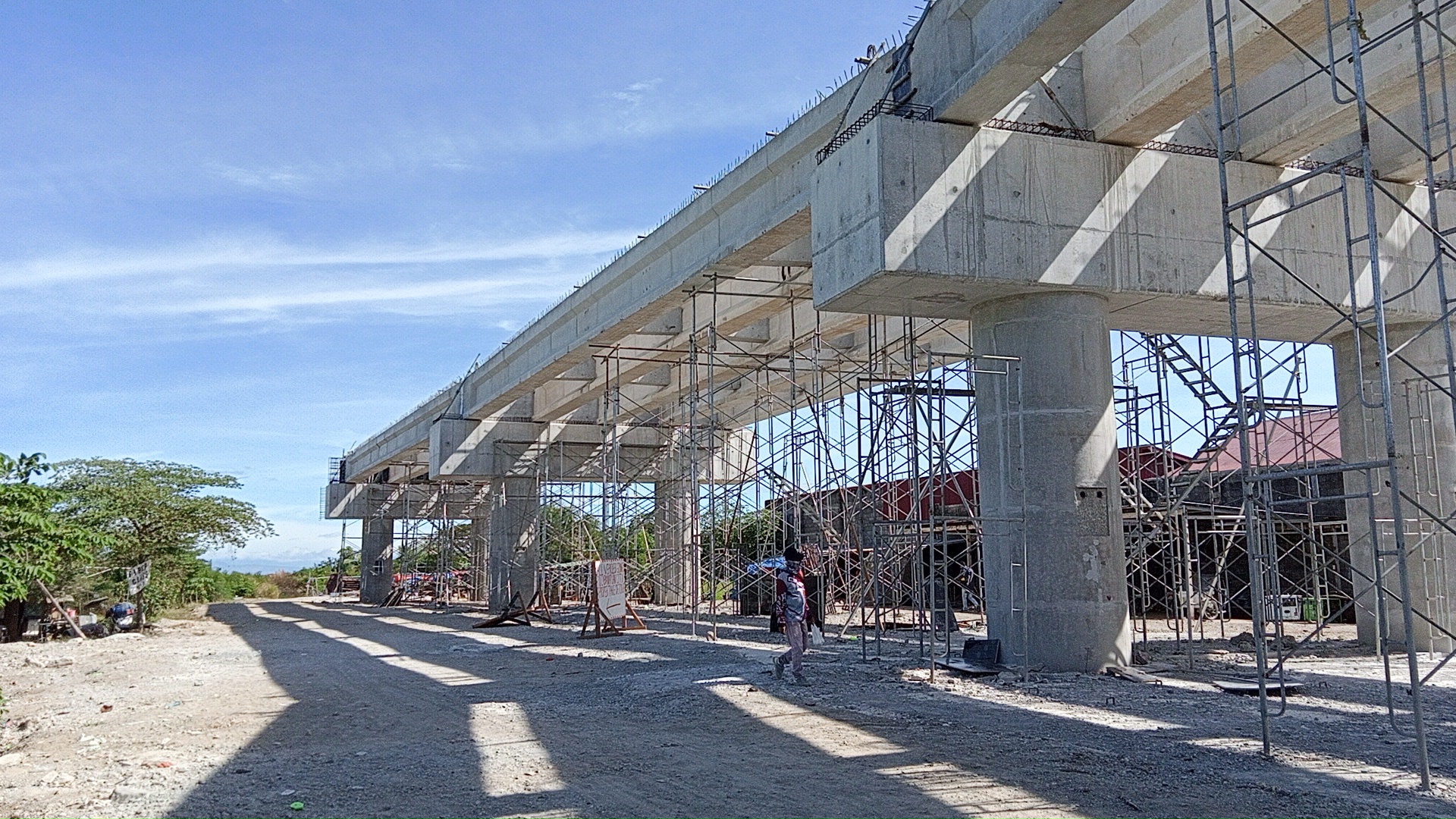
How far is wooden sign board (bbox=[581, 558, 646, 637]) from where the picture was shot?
23.7 m

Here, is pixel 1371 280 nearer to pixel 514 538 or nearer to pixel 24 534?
pixel 24 534

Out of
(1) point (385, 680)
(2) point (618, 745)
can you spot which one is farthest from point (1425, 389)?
(1) point (385, 680)

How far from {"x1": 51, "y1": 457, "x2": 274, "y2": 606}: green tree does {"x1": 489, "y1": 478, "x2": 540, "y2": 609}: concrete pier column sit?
25.9ft

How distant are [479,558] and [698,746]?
40796mm

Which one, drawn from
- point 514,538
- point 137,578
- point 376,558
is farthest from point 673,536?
point 376,558

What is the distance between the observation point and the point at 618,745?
32.4ft

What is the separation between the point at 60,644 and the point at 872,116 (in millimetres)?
22507

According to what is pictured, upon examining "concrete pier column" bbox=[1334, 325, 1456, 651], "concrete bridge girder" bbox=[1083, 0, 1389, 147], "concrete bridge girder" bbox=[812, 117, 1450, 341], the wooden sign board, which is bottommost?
the wooden sign board

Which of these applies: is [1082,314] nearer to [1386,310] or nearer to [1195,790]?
[1386,310]

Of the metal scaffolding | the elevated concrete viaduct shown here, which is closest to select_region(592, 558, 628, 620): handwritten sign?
the elevated concrete viaduct

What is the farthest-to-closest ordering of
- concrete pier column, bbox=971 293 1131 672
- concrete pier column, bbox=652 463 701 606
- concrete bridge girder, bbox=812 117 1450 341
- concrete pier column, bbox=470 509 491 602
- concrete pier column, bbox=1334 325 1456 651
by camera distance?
concrete pier column, bbox=470 509 491 602 → concrete pier column, bbox=652 463 701 606 → concrete pier column, bbox=1334 325 1456 651 → concrete pier column, bbox=971 293 1131 672 → concrete bridge girder, bbox=812 117 1450 341

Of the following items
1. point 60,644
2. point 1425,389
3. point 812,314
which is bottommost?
point 60,644

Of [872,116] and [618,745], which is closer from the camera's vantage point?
[618,745]

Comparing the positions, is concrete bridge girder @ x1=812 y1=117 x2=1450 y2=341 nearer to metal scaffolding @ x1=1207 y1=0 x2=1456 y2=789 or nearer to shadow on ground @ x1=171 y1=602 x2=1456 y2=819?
metal scaffolding @ x1=1207 y1=0 x2=1456 y2=789
